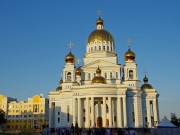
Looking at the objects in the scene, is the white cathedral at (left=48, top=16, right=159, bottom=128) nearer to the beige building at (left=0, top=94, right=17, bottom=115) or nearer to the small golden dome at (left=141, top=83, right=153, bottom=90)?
the small golden dome at (left=141, top=83, right=153, bottom=90)

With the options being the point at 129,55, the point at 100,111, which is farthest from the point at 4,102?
the point at 129,55

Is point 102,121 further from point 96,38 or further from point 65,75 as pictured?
point 96,38

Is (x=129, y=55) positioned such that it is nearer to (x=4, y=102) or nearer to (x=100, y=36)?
(x=100, y=36)

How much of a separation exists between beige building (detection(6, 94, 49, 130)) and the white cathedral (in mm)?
23130

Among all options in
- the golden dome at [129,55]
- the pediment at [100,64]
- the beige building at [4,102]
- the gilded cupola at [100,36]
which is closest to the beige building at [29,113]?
the beige building at [4,102]

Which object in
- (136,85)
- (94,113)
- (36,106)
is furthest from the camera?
(36,106)

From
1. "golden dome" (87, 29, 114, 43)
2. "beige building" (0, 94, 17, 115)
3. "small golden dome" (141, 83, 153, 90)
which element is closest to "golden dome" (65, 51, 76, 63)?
"golden dome" (87, 29, 114, 43)

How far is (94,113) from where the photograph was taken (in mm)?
41625

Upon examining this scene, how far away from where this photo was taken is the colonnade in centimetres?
4144

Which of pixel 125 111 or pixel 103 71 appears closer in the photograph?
pixel 125 111

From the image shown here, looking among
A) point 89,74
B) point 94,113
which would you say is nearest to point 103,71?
point 89,74

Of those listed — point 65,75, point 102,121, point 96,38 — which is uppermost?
point 96,38

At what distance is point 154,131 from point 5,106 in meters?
63.2

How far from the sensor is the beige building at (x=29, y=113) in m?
73.2
